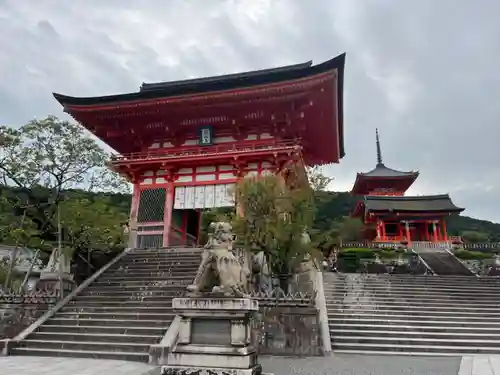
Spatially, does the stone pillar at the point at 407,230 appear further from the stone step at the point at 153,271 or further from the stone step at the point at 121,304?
the stone step at the point at 121,304

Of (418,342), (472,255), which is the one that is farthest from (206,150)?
(472,255)

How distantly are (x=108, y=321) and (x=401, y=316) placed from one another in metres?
8.22

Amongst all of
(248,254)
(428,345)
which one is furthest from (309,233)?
(428,345)

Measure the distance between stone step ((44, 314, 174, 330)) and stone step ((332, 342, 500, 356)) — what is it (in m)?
4.41

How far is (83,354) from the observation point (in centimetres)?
870

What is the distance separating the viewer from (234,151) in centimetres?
1759

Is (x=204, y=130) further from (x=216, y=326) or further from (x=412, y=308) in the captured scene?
(x=216, y=326)

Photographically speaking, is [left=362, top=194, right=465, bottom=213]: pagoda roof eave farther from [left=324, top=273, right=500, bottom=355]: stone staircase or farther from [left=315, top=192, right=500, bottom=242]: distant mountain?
[left=315, top=192, right=500, bottom=242]: distant mountain

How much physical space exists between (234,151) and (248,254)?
6.94 metres

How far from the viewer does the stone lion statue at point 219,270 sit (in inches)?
232

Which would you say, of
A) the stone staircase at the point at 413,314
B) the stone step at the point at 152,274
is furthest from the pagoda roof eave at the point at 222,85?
the stone staircase at the point at 413,314

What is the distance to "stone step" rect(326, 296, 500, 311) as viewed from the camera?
41.0 ft

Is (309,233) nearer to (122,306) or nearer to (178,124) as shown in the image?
(122,306)

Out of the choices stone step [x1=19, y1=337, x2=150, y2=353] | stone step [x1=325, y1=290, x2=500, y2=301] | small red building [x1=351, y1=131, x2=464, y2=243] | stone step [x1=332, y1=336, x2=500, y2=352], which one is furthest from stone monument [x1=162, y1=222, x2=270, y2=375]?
small red building [x1=351, y1=131, x2=464, y2=243]
